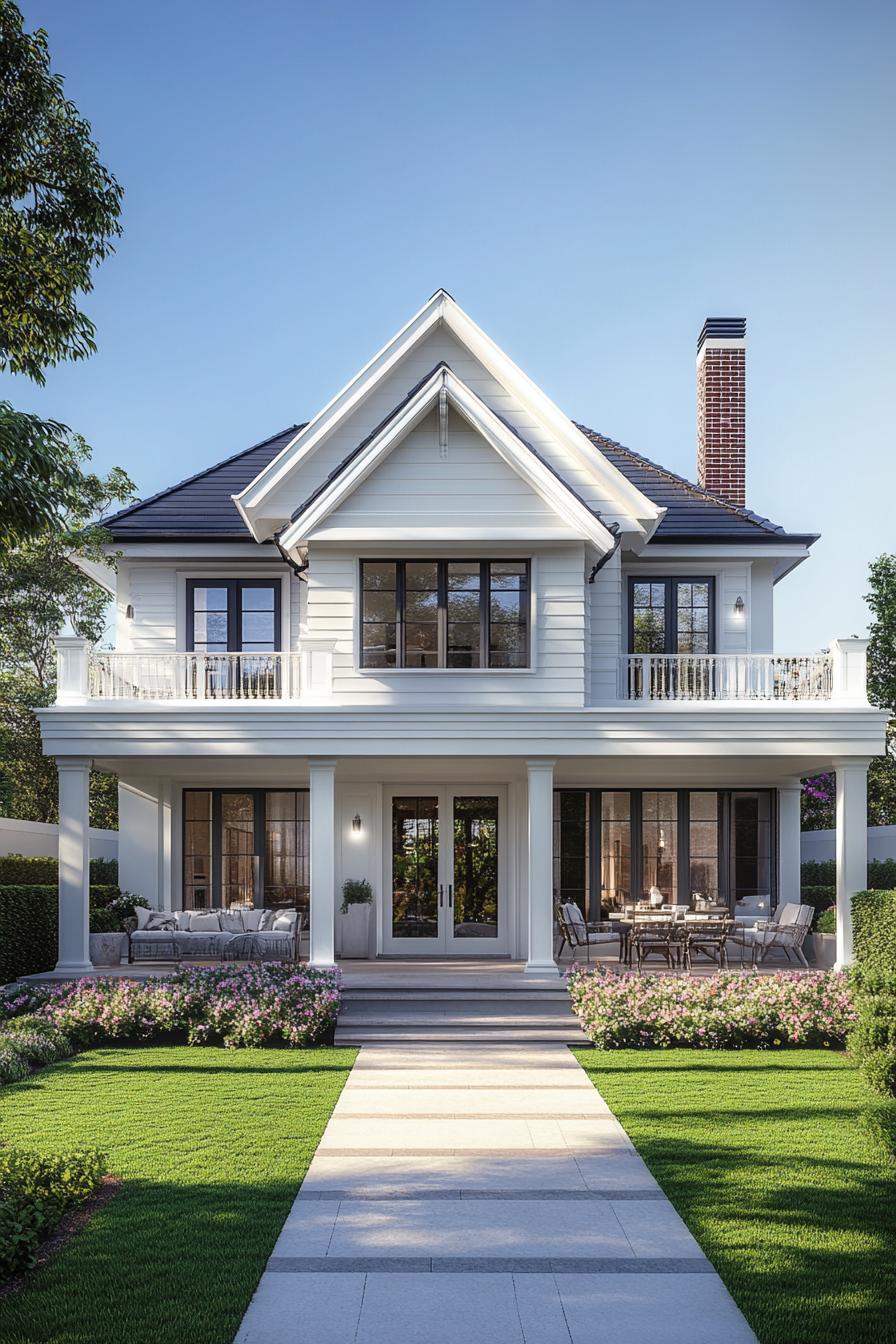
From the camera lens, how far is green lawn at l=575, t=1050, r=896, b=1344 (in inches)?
237

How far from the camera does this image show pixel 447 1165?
340 inches

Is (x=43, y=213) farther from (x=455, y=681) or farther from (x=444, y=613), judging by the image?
(x=455, y=681)

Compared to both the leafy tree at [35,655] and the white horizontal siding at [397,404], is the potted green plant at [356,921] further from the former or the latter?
the leafy tree at [35,655]

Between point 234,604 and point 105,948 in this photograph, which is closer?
point 105,948

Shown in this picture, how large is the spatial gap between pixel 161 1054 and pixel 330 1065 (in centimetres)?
199

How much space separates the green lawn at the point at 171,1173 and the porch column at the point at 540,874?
3986mm

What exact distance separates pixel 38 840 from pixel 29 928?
6.45 m

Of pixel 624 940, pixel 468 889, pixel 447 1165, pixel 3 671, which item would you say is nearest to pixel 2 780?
pixel 3 671

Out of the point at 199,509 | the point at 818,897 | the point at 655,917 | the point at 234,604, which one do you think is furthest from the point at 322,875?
the point at 818,897

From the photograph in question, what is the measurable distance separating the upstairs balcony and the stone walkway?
7.38 metres

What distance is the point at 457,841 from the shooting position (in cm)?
1928

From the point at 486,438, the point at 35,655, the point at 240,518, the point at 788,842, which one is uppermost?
the point at 486,438

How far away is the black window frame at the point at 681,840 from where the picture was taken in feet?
64.2

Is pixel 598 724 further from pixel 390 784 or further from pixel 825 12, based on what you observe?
pixel 825 12
